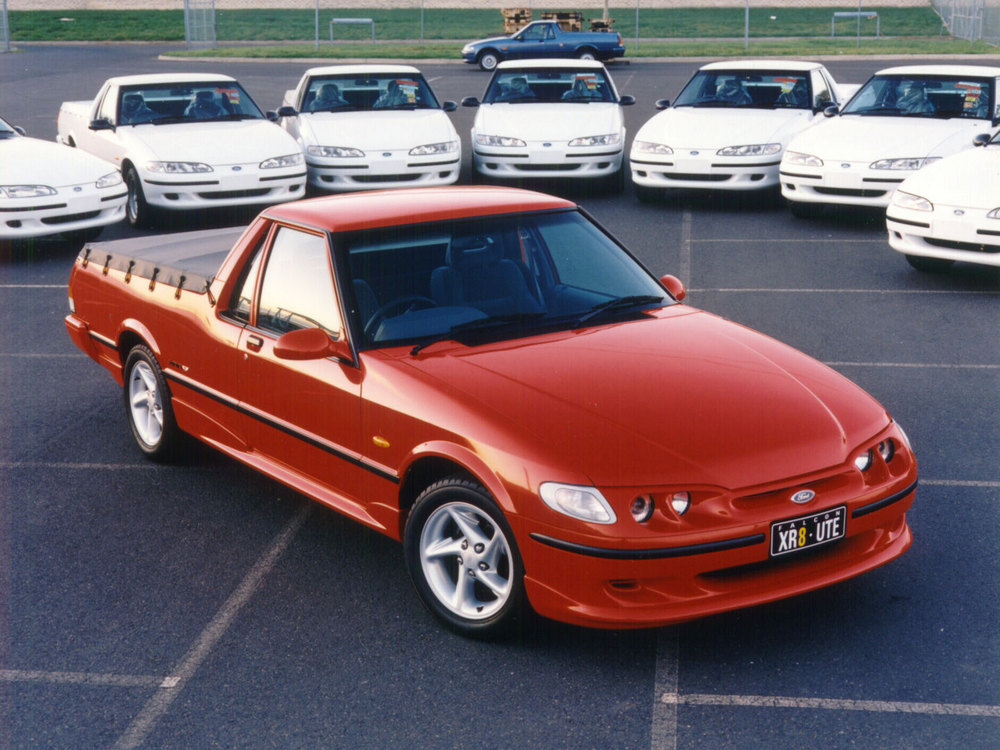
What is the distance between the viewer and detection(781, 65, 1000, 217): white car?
40.7 ft

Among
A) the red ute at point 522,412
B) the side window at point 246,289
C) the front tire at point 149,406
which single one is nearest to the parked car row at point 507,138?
the front tire at point 149,406

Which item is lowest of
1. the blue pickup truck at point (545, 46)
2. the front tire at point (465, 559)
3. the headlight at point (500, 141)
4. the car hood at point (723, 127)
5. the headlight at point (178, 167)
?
the front tire at point (465, 559)

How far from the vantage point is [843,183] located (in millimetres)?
12484

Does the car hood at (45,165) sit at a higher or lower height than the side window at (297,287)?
higher

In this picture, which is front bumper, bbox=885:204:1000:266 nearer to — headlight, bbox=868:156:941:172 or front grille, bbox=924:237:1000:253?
front grille, bbox=924:237:1000:253

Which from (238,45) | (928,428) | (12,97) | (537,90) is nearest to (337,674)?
(928,428)

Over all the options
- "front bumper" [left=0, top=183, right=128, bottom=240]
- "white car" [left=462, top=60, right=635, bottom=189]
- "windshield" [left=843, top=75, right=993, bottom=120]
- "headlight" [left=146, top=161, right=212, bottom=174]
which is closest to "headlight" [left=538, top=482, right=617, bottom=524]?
"front bumper" [left=0, top=183, right=128, bottom=240]

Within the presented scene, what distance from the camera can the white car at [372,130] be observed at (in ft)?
46.0

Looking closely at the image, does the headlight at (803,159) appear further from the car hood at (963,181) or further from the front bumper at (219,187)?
the front bumper at (219,187)

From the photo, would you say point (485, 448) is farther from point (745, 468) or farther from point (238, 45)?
point (238, 45)

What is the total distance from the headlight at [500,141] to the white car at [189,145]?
2.34 m

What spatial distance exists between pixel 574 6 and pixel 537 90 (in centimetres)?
4872

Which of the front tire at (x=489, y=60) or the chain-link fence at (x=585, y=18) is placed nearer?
the front tire at (x=489, y=60)

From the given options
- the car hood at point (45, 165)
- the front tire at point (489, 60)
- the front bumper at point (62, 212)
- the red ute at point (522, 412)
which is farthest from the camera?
the front tire at point (489, 60)
